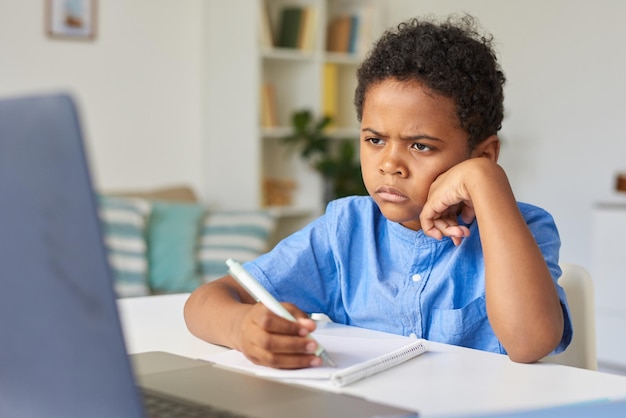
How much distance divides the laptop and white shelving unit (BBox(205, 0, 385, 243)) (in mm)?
3729

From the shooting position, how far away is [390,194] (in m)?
1.32

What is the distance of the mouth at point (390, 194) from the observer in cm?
132

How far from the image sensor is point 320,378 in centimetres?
97

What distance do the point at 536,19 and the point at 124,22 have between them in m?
1.89

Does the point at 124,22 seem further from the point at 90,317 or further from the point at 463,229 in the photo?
the point at 90,317

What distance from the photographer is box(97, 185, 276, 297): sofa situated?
367 cm

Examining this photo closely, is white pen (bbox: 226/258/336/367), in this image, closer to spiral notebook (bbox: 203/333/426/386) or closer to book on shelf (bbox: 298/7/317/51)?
spiral notebook (bbox: 203/333/426/386)

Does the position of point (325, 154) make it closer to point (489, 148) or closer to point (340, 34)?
point (340, 34)

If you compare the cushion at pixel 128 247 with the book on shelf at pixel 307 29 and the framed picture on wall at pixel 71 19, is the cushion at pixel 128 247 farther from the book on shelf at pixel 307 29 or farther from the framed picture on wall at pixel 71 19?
the book on shelf at pixel 307 29

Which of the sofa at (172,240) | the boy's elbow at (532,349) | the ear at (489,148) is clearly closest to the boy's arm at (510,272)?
the boy's elbow at (532,349)

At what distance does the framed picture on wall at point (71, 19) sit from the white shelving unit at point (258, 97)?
Answer: 1.98 ft

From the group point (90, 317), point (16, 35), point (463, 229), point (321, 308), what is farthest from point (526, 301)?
point (16, 35)

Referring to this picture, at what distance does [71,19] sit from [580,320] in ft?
10.4

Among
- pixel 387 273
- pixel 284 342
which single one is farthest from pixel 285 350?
pixel 387 273
